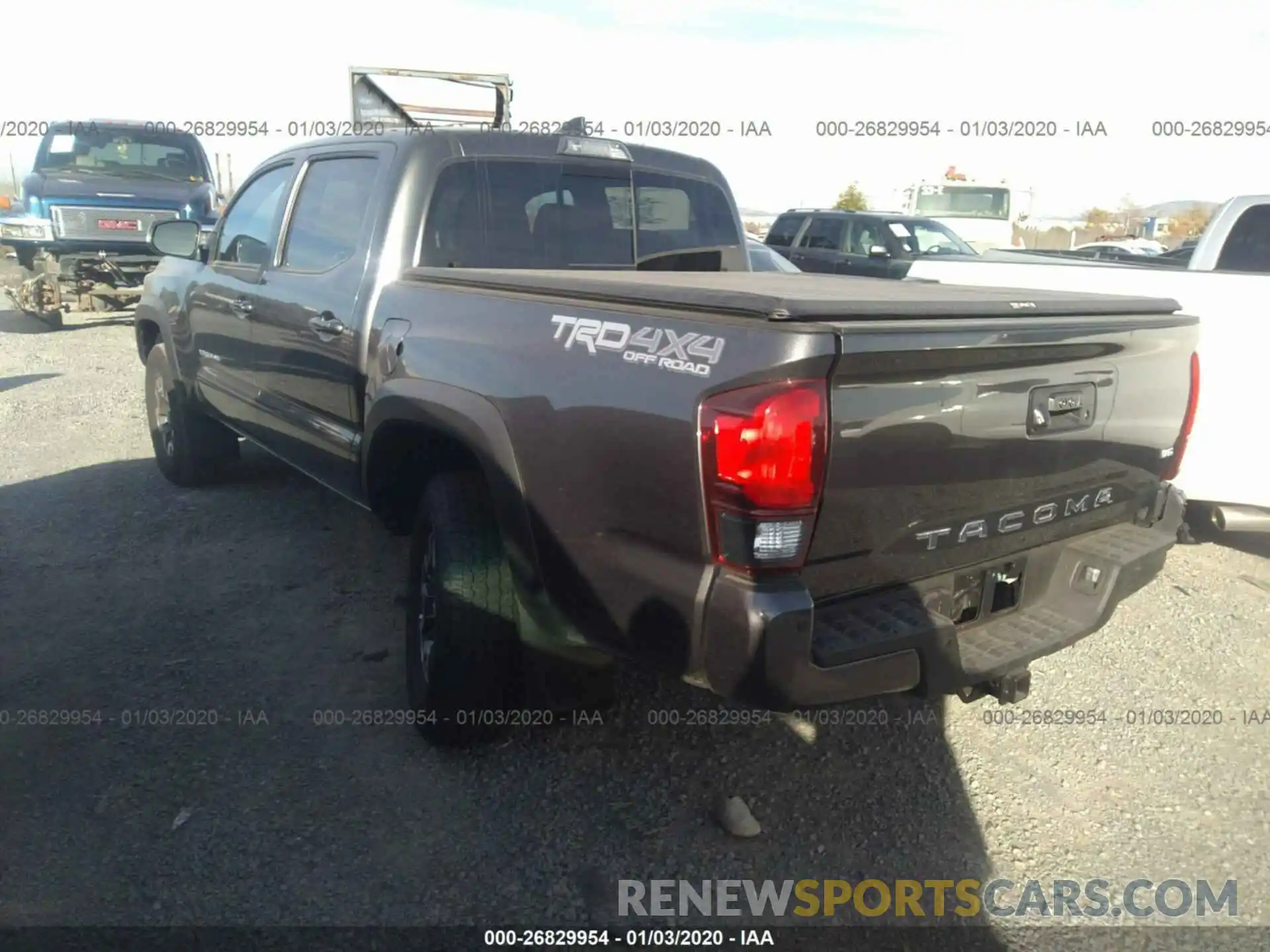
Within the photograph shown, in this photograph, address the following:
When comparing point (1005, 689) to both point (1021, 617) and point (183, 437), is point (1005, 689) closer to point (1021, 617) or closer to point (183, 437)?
point (1021, 617)

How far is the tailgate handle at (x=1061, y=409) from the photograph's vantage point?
264 centimetres

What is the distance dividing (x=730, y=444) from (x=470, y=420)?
40.1 inches

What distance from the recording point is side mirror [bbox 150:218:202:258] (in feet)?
17.6

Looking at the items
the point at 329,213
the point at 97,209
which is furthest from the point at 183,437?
the point at 97,209

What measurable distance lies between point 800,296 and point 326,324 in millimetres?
2087

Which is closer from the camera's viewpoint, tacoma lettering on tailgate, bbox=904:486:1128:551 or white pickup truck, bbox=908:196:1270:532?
tacoma lettering on tailgate, bbox=904:486:1128:551

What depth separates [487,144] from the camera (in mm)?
3898

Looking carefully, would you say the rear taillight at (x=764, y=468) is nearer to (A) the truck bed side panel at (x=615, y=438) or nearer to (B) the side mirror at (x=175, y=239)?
(A) the truck bed side panel at (x=615, y=438)

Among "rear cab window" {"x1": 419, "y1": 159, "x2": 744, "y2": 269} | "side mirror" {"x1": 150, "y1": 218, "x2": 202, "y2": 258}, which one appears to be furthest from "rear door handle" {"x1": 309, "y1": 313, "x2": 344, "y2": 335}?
"side mirror" {"x1": 150, "y1": 218, "x2": 202, "y2": 258}

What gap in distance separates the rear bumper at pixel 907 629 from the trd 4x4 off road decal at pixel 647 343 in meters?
0.49

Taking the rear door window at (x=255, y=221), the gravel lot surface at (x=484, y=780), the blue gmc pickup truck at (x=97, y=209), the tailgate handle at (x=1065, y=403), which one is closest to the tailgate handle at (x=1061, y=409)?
the tailgate handle at (x=1065, y=403)

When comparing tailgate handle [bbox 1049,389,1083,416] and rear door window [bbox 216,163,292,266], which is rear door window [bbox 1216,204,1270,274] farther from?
rear door window [bbox 216,163,292,266]

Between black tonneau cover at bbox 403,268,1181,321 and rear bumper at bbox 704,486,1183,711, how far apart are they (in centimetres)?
62

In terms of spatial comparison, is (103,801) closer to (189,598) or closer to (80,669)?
(80,669)
